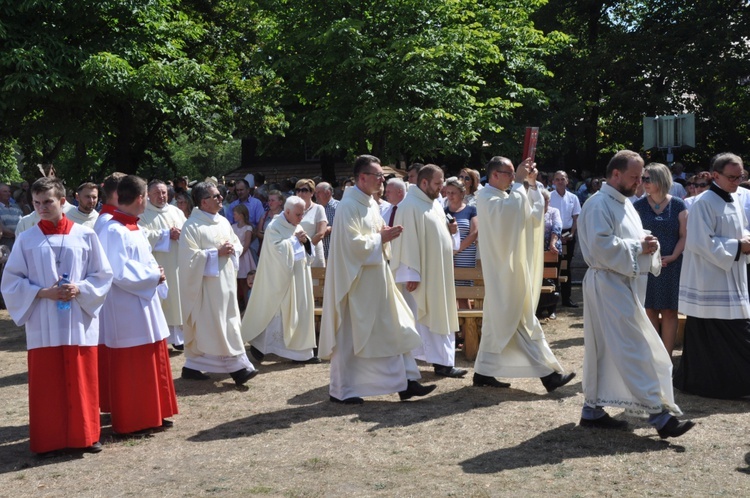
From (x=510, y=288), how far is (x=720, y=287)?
5.93 ft

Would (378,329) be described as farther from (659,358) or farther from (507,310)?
(659,358)

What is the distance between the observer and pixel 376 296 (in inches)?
332

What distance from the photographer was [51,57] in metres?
21.2

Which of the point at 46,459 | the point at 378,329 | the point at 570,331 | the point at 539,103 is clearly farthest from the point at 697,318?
the point at 539,103

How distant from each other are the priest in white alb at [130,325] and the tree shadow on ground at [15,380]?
296 centimetres

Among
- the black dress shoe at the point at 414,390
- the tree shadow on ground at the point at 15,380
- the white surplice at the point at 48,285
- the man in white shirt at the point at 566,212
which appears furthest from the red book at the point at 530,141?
the man in white shirt at the point at 566,212

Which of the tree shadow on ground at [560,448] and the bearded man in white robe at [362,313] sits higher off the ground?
the bearded man in white robe at [362,313]

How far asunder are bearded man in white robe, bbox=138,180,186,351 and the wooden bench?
170 centimetres

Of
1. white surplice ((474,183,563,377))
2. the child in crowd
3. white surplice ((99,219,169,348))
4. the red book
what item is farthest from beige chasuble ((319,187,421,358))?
the child in crowd

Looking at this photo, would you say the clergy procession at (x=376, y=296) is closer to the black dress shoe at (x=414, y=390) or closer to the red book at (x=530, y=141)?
the black dress shoe at (x=414, y=390)

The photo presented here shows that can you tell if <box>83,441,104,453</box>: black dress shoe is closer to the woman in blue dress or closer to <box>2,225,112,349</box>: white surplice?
<box>2,225,112,349</box>: white surplice

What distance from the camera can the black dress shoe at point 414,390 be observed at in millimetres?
8539

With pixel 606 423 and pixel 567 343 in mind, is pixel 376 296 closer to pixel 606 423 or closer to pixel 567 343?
pixel 606 423

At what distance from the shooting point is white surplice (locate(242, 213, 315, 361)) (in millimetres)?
10750
